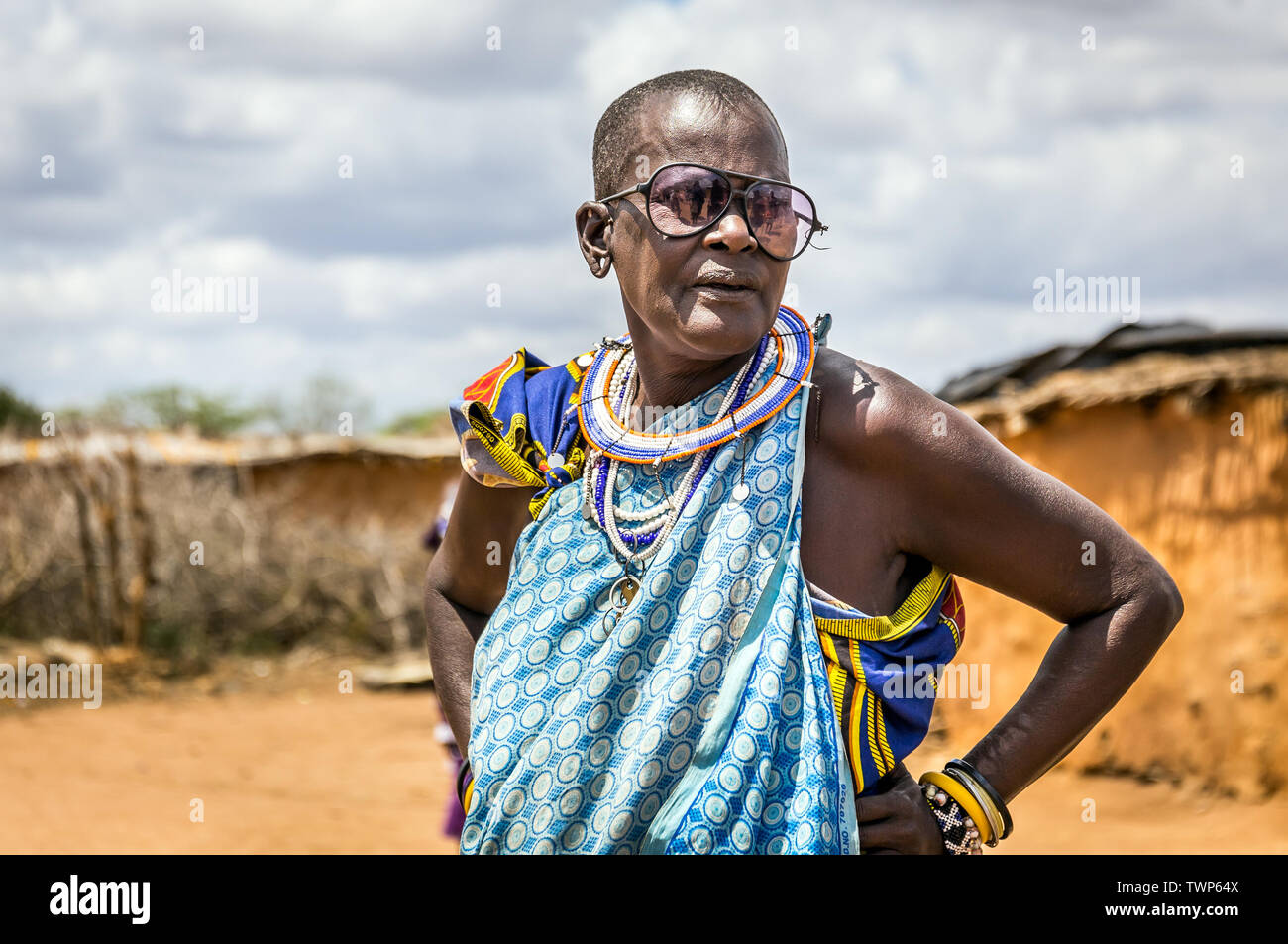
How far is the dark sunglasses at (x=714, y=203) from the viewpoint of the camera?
1.77 metres

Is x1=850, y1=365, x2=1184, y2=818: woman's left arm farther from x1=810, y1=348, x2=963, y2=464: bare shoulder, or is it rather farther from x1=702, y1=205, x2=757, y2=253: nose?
x1=702, y1=205, x2=757, y2=253: nose

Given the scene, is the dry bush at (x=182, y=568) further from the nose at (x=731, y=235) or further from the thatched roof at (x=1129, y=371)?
the nose at (x=731, y=235)

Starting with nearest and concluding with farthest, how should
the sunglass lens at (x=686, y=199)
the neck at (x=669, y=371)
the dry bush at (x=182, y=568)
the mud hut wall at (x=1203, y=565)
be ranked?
the sunglass lens at (x=686, y=199), the neck at (x=669, y=371), the mud hut wall at (x=1203, y=565), the dry bush at (x=182, y=568)

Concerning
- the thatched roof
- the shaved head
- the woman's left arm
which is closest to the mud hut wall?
the thatched roof

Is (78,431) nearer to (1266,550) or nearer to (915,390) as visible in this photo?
(1266,550)

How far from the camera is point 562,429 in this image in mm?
1987

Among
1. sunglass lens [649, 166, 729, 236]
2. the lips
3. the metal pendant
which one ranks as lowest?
the metal pendant

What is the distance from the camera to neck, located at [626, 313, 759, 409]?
1.89 m

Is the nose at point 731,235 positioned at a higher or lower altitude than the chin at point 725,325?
→ higher

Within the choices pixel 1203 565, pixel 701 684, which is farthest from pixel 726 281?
pixel 1203 565

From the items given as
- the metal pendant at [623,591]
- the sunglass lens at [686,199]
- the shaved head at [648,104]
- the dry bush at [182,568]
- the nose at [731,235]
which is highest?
the shaved head at [648,104]

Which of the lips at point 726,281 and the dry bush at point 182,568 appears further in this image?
the dry bush at point 182,568

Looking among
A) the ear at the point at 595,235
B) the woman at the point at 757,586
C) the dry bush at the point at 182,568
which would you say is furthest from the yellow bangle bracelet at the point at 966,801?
the dry bush at the point at 182,568
